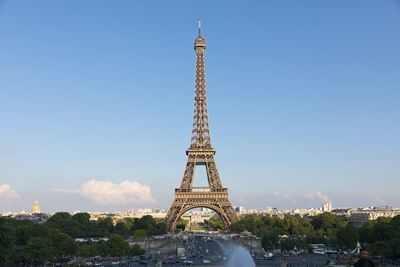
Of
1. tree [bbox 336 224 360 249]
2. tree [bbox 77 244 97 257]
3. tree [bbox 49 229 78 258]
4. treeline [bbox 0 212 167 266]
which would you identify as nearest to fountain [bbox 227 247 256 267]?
treeline [bbox 0 212 167 266]

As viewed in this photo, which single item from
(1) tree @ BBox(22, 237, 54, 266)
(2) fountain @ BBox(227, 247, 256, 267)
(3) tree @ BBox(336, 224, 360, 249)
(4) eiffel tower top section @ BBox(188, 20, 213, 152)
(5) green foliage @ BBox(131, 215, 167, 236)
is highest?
(4) eiffel tower top section @ BBox(188, 20, 213, 152)

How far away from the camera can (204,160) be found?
84.7m

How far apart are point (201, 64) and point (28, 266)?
152 feet

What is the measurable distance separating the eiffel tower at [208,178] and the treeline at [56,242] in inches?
298

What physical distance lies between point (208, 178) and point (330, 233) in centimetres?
2325

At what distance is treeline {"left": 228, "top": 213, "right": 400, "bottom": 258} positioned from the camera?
52.9m

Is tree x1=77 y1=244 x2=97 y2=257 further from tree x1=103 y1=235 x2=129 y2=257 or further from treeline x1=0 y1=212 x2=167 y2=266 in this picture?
tree x1=103 y1=235 x2=129 y2=257

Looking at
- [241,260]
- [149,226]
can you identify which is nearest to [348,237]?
[241,260]

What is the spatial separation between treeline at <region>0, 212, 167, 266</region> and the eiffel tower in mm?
7571

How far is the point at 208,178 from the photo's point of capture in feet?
276

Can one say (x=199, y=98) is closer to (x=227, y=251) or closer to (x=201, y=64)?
(x=201, y=64)

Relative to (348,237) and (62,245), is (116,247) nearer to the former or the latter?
(62,245)

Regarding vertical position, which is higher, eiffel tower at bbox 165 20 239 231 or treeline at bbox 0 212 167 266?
eiffel tower at bbox 165 20 239 231

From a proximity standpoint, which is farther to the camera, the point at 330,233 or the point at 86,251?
the point at 330,233
